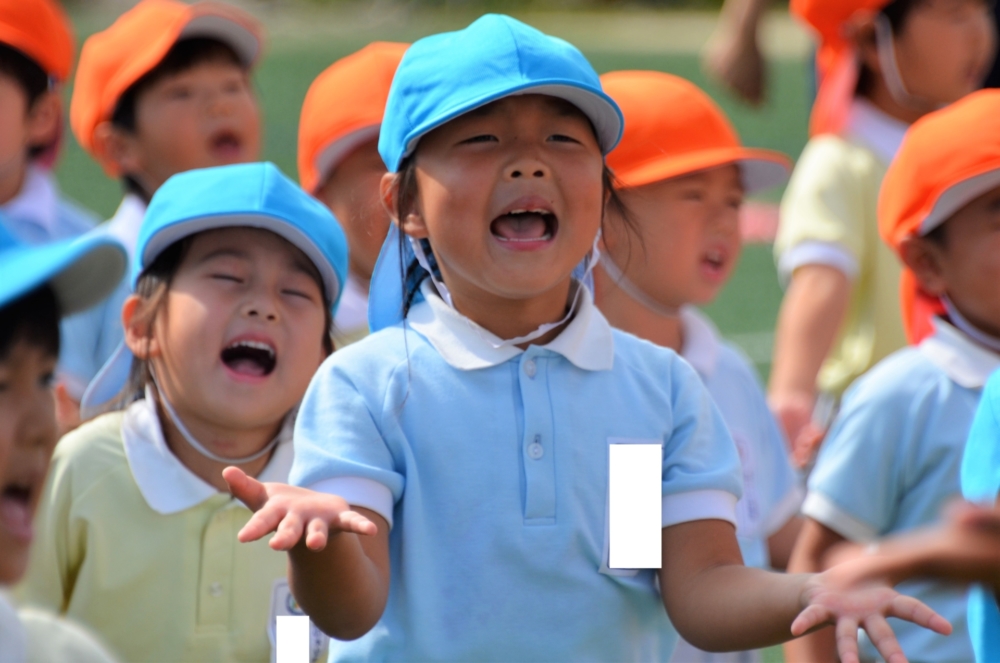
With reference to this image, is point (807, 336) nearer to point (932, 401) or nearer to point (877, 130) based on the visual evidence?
point (877, 130)

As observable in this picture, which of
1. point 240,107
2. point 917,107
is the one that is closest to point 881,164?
point 917,107

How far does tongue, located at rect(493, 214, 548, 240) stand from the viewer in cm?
209

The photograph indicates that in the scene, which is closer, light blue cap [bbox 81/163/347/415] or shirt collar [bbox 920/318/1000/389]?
light blue cap [bbox 81/163/347/415]

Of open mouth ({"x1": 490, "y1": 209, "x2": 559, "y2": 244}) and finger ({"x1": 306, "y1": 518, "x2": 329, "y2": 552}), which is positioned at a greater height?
open mouth ({"x1": 490, "y1": 209, "x2": 559, "y2": 244})

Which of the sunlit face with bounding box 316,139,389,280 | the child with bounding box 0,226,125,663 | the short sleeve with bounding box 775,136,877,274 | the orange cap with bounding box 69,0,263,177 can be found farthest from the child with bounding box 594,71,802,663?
the child with bounding box 0,226,125,663

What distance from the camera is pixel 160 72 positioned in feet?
13.5

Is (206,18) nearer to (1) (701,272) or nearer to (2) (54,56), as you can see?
(2) (54,56)

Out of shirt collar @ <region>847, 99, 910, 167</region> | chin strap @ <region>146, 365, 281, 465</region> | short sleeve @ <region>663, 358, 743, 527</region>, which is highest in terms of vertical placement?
short sleeve @ <region>663, 358, 743, 527</region>

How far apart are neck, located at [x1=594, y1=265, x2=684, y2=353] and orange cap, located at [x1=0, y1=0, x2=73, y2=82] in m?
1.79

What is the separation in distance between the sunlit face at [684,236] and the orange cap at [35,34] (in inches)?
69.2

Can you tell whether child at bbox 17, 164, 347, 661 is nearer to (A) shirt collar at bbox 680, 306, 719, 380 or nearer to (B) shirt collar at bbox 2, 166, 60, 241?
(A) shirt collar at bbox 680, 306, 719, 380

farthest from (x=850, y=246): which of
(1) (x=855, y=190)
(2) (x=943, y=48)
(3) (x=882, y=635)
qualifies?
(3) (x=882, y=635)

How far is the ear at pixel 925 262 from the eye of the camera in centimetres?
306

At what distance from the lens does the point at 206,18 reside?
414 cm
